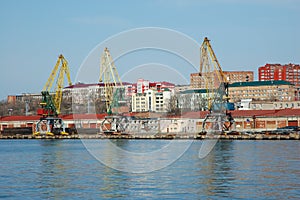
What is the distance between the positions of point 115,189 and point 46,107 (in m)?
59.3

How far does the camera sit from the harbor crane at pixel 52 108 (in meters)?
80.0

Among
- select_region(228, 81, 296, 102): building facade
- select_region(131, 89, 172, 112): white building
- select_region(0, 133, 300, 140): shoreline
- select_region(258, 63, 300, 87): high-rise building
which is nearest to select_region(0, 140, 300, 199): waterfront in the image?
select_region(0, 133, 300, 140): shoreline

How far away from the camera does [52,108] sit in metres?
81.1

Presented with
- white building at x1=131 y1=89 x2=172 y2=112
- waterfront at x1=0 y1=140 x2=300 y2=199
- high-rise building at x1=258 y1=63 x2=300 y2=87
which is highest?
high-rise building at x1=258 y1=63 x2=300 y2=87

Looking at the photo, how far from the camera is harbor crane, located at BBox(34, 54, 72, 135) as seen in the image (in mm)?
80000

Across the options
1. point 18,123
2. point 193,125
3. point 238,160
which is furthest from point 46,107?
point 238,160

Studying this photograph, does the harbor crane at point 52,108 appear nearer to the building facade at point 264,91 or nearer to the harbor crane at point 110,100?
the harbor crane at point 110,100

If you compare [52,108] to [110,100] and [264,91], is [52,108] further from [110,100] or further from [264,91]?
[264,91]

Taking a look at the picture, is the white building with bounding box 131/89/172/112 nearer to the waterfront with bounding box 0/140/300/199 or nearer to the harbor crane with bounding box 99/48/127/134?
the harbor crane with bounding box 99/48/127/134

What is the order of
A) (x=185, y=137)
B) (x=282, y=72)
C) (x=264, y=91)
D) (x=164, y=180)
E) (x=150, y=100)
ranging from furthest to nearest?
(x=282, y=72)
(x=150, y=100)
(x=264, y=91)
(x=185, y=137)
(x=164, y=180)

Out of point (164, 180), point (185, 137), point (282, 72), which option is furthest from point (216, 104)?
point (282, 72)

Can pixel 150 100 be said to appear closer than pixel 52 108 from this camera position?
No

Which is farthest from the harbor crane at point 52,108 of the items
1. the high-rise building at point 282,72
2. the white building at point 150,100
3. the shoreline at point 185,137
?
the high-rise building at point 282,72

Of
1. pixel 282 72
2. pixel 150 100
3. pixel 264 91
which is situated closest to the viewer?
pixel 264 91
